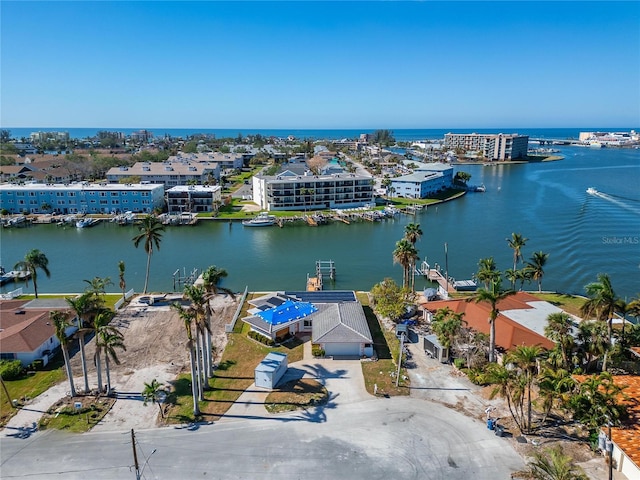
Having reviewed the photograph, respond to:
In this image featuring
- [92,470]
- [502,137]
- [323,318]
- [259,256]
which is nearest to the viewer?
[92,470]

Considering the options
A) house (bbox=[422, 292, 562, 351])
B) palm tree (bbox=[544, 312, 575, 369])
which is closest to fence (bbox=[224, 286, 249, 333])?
house (bbox=[422, 292, 562, 351])

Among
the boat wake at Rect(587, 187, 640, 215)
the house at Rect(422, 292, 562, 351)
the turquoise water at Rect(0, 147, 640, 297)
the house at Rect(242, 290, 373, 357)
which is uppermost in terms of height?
the boat wake at Rect(587, 187, 640, 215)

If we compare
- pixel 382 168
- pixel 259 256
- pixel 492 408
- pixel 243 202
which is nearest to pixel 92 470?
pixel 492 408

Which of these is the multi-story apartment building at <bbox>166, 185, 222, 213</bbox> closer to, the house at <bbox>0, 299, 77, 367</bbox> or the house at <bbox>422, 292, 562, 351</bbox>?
the house at <bbox>0, 299, 77, 367</bbox>

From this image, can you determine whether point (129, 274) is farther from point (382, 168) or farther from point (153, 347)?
point (382, 168)

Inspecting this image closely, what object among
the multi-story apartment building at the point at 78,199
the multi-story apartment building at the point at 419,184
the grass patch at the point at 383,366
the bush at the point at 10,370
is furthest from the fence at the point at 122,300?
the multi-story apartment building at the point at 419,184

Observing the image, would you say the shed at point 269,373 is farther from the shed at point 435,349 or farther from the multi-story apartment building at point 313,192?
the multi-story apartment building at point 313,192

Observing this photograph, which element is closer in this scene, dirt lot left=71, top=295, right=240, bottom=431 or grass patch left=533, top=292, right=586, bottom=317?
dirt lot left=71, top=295, right=240, bottom=431
